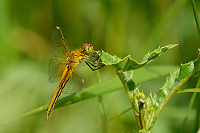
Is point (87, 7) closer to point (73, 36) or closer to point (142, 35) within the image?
point (73, 36)

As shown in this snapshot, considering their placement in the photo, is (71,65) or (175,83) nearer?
(175,83)

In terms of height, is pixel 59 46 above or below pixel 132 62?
above

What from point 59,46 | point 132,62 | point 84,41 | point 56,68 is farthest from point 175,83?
point 84,41

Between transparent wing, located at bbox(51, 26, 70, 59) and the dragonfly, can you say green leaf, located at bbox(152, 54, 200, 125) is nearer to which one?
the dragonfly

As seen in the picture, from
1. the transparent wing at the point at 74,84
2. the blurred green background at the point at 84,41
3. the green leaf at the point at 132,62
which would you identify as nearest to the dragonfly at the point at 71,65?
the transparent wing at the point at 74,84

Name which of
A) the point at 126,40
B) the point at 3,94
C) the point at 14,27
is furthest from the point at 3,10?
the point at 126,40

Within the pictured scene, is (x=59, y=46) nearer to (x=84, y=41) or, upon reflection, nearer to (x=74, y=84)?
(x=74, y=84)

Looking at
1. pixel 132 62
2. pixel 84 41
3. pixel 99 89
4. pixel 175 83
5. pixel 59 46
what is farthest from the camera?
pixel 84 41
